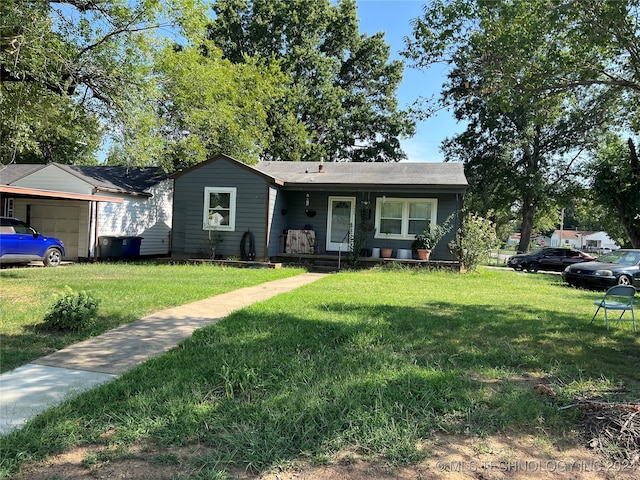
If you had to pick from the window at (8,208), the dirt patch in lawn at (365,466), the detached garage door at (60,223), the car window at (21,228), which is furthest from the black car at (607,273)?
the window at (8,208)

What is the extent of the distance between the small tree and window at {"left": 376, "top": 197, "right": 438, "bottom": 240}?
4.39 ft

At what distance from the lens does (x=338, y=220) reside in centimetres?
1581

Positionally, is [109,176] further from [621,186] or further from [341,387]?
[621,186]

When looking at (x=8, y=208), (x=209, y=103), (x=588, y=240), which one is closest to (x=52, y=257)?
(x=8, y=208)

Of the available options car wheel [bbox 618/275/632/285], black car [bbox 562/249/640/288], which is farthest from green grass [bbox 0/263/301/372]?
car wheel [bbox 618/275/632/285]

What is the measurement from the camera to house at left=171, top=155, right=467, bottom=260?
14438 millimetres

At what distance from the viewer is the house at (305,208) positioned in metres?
14.4

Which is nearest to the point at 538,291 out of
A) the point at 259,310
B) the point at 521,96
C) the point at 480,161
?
the point at 521,96

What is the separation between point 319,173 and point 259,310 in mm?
10808

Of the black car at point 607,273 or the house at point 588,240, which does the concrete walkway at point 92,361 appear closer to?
the black car at point 607,273

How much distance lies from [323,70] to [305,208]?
17548 millimetres

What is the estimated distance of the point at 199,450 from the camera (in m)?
2.83

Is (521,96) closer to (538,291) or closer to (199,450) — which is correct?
(538,291)

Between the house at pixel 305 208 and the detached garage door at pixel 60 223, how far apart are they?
399 centimetres
